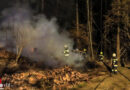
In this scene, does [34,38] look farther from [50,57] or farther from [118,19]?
[118,19]

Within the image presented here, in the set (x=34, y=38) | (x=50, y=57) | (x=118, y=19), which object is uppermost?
(x=118, y=19)

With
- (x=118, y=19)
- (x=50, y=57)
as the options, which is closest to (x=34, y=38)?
(x=50, y=57)

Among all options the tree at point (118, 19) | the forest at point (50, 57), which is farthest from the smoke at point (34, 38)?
the tree at point (118, 19)

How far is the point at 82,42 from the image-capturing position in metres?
18.6

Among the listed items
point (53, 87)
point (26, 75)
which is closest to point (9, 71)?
point (26, 75)

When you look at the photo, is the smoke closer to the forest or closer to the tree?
the forest

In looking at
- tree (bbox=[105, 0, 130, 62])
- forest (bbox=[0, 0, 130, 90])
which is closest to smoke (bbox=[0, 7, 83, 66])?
forest (bbox=[0, 0, 130, 90])

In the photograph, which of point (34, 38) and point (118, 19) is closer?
point (34, 38)

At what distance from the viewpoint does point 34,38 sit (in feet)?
40.0

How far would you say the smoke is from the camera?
11.2 m

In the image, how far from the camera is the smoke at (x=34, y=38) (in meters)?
11.2

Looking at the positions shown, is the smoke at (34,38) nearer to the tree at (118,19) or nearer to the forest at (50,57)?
the forest at (50,57)

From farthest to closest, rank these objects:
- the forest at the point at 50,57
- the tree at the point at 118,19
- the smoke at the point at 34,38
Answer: the tree at the point at 118,19, the smoke at the point at 34,38, the forest at the point at 50,57

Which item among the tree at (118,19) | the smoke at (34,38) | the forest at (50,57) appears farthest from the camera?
the tree at (118,19)
